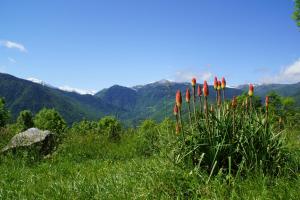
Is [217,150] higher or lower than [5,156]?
higher

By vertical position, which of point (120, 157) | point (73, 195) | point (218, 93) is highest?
point (218, 93)

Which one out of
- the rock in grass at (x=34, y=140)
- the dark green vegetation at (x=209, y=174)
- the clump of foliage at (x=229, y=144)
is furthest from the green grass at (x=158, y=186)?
the rock in grass at (x=34, y=140)

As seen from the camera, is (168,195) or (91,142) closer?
(168,195)

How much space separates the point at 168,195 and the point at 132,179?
124 cm

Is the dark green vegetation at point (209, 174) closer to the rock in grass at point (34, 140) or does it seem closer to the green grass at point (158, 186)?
the green grass at point (158, 186)

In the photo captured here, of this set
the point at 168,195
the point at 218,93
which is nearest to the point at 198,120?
the point at 218,93

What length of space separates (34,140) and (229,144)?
8964 mm

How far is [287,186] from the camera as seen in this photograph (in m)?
4.89

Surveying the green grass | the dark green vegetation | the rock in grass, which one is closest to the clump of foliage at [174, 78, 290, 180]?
the dark green vegetation

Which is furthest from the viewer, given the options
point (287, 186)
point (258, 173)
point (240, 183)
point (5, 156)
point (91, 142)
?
point (91, 142)

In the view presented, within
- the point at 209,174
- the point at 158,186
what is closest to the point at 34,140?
the point at 209,174

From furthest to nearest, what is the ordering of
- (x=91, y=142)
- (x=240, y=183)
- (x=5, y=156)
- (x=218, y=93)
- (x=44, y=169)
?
1. (x=91, y=142)
2. (x=5, y=156)
3. (x=44, y=169)
4. (x=218, y=93)
5. (x=240, y=183)

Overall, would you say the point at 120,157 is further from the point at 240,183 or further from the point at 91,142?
the point at 240,183

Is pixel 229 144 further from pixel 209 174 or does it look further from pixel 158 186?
pixel 158 186
